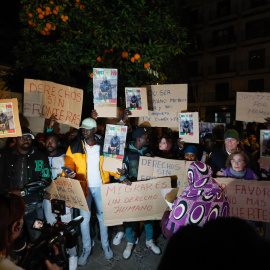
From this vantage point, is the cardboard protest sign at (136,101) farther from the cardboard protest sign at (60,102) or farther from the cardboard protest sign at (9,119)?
the cardboard protest sign at (9,119)

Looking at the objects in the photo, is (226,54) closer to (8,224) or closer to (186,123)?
(186,123)

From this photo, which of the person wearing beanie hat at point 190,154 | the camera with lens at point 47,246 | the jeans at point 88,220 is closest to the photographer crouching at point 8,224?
the camera with lens at point 47,246

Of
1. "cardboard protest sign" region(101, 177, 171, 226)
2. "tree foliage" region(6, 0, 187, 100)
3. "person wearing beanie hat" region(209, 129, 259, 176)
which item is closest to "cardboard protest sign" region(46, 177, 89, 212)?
"cardboard protest sign" region(101, 177, 171, 226)

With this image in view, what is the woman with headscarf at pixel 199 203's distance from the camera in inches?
73.0

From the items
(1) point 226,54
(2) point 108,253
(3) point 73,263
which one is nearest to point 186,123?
(2) point 108,253

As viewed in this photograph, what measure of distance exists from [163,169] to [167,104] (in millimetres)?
1172

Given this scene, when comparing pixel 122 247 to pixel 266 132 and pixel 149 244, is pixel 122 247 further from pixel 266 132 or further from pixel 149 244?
pixel 266 132

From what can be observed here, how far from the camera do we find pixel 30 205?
311cm

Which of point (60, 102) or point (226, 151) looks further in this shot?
point (226, 151)

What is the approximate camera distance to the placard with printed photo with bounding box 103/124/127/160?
10.1ft

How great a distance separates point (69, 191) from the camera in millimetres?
3000

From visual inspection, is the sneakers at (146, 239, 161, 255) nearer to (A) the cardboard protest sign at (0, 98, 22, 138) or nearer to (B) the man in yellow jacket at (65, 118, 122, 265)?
(B) the man in yellow jacket at (65, 118, 122, 265)

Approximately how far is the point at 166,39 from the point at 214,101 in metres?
24.2

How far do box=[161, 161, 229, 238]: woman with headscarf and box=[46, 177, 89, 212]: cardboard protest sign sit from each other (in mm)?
1396
